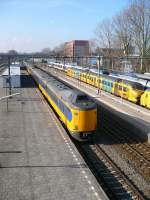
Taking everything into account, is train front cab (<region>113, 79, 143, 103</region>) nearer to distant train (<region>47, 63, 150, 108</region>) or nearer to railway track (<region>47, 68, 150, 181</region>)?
distant train (<region>47, 63, 150, 108</region>)

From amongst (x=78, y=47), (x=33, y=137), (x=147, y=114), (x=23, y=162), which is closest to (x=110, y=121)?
(x=147, y=114)

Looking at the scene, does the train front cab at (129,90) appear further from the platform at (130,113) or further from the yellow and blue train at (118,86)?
the platform at (130,113)

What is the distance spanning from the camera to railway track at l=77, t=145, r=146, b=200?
41.3ft

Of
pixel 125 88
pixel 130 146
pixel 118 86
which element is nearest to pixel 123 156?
pixel 130 146

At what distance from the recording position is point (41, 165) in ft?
48.3

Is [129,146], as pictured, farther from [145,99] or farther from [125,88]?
[125,88]

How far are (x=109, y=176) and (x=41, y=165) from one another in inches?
131

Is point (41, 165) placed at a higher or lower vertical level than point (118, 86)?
lower

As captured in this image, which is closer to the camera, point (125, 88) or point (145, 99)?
point (145, 99)

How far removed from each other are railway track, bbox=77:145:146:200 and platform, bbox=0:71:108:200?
0.81 metres

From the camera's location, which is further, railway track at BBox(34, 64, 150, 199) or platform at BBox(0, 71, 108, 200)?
railway track at BBox(34, 64, 150, 199)

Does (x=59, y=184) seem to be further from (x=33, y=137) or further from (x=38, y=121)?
(x=38, y=121)

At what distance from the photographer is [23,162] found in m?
15.2

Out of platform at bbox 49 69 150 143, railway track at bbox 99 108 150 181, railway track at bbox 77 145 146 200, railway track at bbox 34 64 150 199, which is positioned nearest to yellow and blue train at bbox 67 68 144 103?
platform at bbox 49 69 150 143
